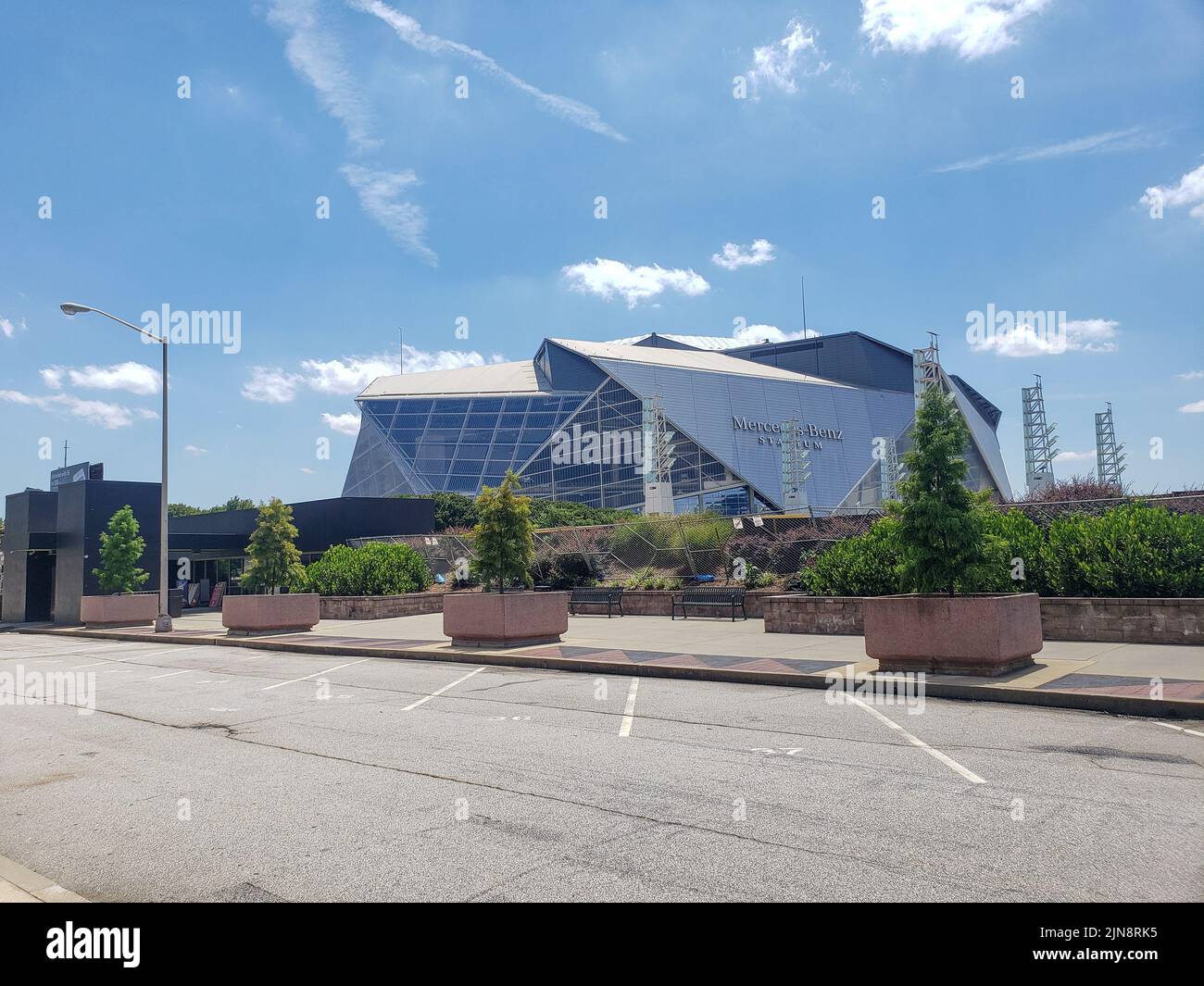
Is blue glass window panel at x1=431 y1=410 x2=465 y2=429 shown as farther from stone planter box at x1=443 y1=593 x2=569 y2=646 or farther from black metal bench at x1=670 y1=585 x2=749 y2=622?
stone planter box at x1=443 y1=593 x2=569 y2=646

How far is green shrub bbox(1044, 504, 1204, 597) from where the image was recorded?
47.0 feet

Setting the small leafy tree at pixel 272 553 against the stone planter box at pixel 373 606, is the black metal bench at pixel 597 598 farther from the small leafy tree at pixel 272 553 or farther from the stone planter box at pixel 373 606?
the small leafy tree at pixel 272 553

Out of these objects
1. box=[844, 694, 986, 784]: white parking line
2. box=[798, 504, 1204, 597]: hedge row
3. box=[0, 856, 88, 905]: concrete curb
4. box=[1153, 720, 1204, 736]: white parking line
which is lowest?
box=[0, 856, 88, 905]: concrete curb

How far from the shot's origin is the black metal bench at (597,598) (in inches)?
981

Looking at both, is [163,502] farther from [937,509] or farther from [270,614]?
[937,509]

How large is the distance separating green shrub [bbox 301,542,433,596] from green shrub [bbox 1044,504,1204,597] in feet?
62.6

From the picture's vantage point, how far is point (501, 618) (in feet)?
55.2

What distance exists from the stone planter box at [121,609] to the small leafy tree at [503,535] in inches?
669

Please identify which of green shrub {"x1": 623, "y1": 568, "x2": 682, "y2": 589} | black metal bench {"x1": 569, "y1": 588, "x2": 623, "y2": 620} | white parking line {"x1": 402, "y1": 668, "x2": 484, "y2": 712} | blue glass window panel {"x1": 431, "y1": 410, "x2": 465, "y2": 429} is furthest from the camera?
blue glass window panel {"x1": 431, "y1": 410, "x2": 465, "y2": 429}

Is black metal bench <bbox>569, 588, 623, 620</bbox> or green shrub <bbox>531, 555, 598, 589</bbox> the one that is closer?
black metal bench <bbox>569, 588, 623, 620</bbox>

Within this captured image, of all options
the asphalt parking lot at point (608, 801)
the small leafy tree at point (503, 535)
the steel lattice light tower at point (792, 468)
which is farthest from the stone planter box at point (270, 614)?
the steel lattice light tower at point (792, 468)

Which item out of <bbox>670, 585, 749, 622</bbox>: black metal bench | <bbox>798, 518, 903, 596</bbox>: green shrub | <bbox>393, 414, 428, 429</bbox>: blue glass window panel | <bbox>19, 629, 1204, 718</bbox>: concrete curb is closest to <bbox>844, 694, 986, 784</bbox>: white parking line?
<bbox>19, 629, 1204, 718</bbox>: concrete curb

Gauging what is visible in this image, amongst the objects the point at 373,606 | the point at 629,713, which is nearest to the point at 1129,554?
the point at 629,713

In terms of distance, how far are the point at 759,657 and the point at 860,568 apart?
456 centimetres
